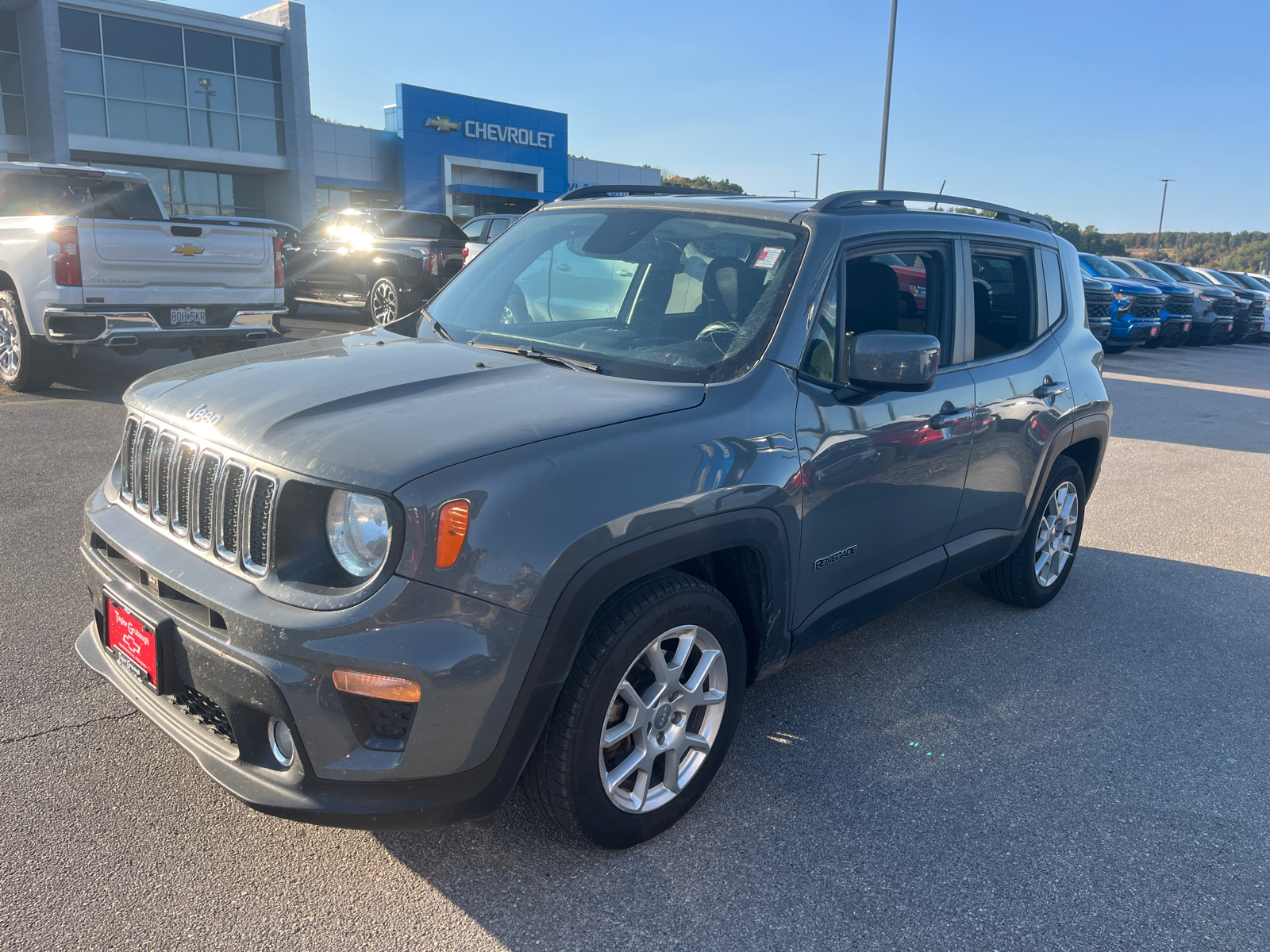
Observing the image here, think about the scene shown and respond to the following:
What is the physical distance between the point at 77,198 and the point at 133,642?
8292mm

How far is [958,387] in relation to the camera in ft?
11.8

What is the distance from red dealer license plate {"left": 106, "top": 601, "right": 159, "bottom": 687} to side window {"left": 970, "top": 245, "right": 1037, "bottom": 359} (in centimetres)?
305

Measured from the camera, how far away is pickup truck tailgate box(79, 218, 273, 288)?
7.90 m

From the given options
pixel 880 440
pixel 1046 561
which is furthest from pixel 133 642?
pixel 1046 561

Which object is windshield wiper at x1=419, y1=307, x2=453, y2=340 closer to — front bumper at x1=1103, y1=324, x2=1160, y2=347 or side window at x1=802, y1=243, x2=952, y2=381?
side window at x1=802, y1=243, x2=952, y2=381

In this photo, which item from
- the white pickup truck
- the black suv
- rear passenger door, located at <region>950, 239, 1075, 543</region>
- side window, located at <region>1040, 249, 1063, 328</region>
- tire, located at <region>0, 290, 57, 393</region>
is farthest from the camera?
the black suv

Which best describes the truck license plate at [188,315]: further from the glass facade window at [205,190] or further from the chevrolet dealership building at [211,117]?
the glass facade window at [205,190]

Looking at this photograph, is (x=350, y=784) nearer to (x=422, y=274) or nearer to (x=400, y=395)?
(x=400, y=395)

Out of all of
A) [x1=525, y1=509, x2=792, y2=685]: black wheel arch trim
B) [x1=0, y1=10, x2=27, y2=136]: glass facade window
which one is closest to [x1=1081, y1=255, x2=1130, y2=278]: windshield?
[x1=525, y1=509, x2=792, y2=685]: black wheel arch trim

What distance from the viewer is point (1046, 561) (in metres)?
4.59

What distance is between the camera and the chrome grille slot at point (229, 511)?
2.34m

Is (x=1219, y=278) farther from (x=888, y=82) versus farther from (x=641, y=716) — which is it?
(x=641, y=716)

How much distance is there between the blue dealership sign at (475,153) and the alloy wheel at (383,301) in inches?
949

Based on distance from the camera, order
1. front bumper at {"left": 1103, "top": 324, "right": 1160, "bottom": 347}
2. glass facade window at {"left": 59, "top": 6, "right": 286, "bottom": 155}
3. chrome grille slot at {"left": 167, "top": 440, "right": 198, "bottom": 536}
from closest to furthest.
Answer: chrome grille slot at {"left": 167, "top": 440, "right": 198, "bottom": 536} < front bumper at {"left": 1103, "top": 324, "right": 1160, "bottom": 347} < glass facade window at {"left": 59, "top": 6, "right": 286, "bottom": 155}
